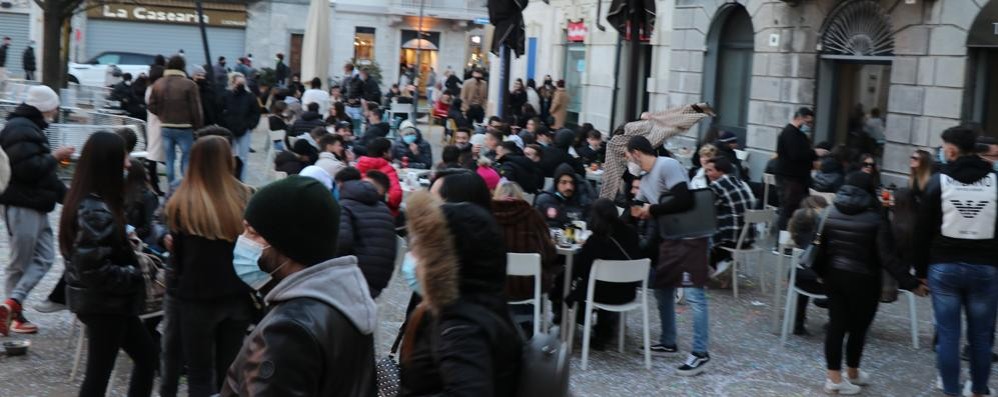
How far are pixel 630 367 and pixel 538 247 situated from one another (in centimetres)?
117

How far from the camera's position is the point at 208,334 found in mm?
5496

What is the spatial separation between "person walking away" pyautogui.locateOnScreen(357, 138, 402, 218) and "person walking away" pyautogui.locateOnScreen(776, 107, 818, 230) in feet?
16.4

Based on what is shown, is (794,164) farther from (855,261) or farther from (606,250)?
(855,261)

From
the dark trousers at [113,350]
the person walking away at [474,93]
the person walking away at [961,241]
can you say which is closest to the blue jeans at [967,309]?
the person walking away at [961,241]

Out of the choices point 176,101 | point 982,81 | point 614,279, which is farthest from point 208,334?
point 982,81

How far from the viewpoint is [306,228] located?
9.88 ft

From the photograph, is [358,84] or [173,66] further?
[358,84]

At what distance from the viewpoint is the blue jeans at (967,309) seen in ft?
23.4

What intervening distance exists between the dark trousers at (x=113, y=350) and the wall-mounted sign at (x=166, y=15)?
42.1 m

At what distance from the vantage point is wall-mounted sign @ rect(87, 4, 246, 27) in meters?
46.0

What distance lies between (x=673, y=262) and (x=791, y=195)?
5488mm

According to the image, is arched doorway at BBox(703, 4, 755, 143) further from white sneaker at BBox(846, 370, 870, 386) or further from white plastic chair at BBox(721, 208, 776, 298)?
white sneaker at BBox(846, 370, 870, 386)

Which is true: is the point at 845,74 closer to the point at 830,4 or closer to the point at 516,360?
the point at 830,4

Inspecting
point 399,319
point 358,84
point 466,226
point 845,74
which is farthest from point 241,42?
point 466,226
